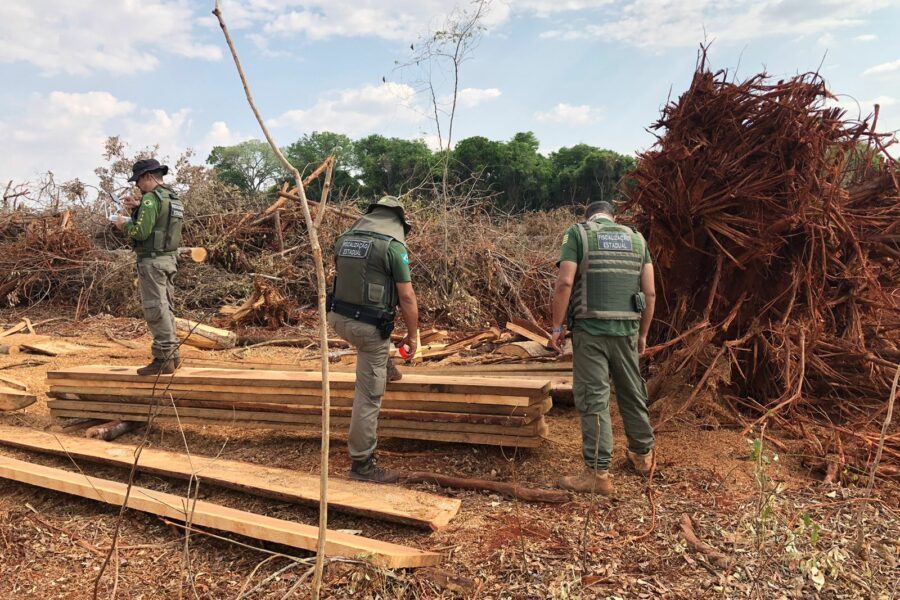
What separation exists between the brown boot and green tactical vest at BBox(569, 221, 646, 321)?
0.98 m

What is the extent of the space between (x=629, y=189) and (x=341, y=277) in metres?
2.83

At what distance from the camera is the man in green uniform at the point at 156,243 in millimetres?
5121

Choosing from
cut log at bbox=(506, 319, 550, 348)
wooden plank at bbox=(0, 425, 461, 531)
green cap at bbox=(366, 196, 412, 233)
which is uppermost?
green cap at bbox=(366, 196, 412, 233)

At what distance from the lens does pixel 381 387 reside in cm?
389

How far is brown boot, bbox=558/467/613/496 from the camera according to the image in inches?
141

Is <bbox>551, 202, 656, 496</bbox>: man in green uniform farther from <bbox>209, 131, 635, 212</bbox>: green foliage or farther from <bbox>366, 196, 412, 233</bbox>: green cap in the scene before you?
<bbox>209, 131, 635, 212</bbox>: green foliage

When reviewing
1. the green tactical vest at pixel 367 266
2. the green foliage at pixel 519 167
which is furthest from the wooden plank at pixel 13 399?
the green foliage at pixel 519 167

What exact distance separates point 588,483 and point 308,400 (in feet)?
7.53

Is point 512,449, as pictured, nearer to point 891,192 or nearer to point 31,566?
point 31,566

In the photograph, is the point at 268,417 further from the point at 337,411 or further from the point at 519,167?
the point at 519,167

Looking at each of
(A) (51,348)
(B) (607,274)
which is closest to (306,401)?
(B) (607,274)

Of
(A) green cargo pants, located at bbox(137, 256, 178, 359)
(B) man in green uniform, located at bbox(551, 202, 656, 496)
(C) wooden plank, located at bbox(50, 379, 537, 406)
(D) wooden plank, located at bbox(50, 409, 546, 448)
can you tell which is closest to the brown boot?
(B) man in green uniform, located at bbox(551, 202, 656, 496)

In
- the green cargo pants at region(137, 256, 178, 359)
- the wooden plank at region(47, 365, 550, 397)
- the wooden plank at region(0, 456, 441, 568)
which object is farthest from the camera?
the green cargo pants at region(137, 256, 178, 359)

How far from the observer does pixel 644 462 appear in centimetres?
387
